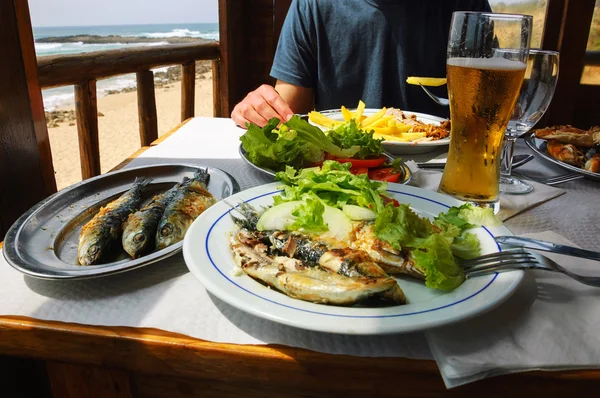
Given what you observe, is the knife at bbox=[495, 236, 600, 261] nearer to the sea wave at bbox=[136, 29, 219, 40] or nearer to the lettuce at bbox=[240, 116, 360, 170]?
the lettuce at bbox=[240, 116, 360, 170]

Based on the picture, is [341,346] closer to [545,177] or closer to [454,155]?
[454,155]

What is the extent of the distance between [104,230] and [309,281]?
47 centimetres

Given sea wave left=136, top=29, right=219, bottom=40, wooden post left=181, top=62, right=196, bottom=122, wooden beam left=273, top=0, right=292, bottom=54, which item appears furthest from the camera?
sea wave left=136, top=29, right=219, bottom=40

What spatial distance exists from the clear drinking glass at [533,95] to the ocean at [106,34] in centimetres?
1736

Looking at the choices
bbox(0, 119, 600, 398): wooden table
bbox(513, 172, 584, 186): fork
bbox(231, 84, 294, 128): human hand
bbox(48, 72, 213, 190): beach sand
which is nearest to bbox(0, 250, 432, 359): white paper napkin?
bbox(0, 119, 600, 398): wooden table

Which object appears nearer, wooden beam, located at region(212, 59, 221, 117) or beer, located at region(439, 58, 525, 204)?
beer, located at region(439, 58, 525, 204)

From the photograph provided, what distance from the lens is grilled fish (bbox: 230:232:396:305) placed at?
26.0 inches

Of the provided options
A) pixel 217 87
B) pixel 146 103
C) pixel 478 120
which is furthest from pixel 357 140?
pixel 217 87

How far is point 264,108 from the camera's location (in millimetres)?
1852

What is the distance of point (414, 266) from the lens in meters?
0.75

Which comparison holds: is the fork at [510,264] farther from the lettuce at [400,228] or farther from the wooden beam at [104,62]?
the wooden beam at [104,62]

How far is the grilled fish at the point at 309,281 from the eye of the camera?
660 mm

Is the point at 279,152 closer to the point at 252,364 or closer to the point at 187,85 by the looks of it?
the point at 252,364

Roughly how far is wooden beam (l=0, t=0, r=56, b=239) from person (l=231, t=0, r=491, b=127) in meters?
1.39
